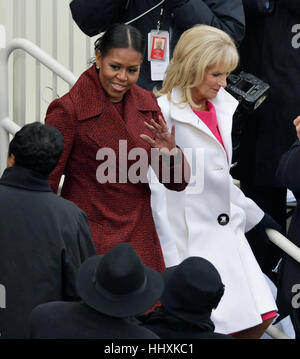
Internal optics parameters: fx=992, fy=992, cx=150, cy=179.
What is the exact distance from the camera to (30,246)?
401cm

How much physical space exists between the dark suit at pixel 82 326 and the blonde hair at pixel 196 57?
185cm

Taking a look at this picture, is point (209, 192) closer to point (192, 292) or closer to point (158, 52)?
point (158, 52)

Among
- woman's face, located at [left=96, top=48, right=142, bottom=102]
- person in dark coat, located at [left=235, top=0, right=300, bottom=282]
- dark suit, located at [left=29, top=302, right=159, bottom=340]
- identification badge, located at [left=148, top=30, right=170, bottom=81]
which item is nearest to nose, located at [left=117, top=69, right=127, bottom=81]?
woman's face, located at [left=96, top=48, right=142, bottom=102]

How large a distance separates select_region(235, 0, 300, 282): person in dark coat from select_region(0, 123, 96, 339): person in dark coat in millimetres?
2142

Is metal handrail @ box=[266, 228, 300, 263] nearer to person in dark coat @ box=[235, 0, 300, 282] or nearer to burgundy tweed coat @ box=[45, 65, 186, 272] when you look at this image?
person in dark coat @ box=[235, 0, 300, 282]

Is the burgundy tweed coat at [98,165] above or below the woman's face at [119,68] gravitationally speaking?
below

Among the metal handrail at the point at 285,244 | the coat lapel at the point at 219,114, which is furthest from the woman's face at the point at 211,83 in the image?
the metal handrail at the point at 285,244

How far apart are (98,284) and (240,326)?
1.71 m

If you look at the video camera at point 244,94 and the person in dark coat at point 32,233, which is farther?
the video camera at point 244,94

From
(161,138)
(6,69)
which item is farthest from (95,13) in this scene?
(161,138)

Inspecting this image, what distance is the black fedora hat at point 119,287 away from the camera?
3451 millimetres

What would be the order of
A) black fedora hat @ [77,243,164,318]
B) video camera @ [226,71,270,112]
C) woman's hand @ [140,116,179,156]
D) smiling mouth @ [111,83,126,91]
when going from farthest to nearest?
video camera @ [226,71,270,112] → smiling mouth @ [111,83,126,91] → woman's hand @ [140,116,179,156] → black fedora hat @ [77,243,164,318]

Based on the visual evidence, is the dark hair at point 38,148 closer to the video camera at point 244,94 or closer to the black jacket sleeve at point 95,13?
the black jacket sleeve at point 95,13

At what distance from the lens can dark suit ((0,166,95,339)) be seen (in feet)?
13.1
